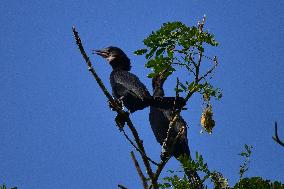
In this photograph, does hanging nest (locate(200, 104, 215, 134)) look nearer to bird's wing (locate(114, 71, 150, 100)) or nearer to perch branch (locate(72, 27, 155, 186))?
bird's wing (locate(114, 71, 150, 100))

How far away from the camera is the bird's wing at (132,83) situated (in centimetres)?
671

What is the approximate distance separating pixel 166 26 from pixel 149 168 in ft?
9.00

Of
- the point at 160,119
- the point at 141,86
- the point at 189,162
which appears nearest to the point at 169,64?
the point at 189,162

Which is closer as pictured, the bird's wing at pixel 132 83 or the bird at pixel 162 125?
the bird's wing at pixel 132 83

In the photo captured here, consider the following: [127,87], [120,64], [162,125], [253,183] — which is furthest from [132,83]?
[253,183]

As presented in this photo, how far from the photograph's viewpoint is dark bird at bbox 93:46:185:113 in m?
5.59

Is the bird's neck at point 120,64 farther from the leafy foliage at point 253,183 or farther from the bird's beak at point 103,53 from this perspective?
the leafy foliage at point 253,183

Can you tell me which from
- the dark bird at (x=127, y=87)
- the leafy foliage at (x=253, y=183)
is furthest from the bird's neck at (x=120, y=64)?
the leafy foliage at (x=253, y=183)

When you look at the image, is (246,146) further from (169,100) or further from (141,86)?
(141,86)

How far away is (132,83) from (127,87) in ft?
0.51

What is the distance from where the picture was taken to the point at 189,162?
4.37 m

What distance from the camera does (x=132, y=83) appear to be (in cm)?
722

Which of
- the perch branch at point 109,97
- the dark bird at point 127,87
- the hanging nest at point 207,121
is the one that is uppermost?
the dark bird at point 127,87

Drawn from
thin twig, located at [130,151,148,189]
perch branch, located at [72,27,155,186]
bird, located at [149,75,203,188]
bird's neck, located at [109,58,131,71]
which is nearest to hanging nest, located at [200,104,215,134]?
bird, located at [149,75,203,188]
